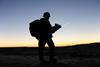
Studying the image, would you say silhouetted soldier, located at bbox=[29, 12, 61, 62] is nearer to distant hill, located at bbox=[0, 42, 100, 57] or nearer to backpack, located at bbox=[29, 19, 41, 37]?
backpack, located at bbox=[29, 19, 41, 37]

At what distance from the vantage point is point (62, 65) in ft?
36.2

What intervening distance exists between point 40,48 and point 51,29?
97 centimetres

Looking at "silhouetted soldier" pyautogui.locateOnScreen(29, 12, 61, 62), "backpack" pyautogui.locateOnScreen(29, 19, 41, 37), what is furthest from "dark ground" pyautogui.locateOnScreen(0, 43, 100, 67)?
"backpack" pyautogui.locateOnScreen(29, 19, 41, 37)

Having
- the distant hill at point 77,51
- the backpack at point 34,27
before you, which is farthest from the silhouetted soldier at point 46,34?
the distant hill at point 77,51

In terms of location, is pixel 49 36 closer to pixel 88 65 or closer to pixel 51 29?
pixel 51 29

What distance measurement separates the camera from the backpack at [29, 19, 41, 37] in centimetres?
1093

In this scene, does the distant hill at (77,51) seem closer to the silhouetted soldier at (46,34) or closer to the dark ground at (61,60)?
the dark ground at (61,60)

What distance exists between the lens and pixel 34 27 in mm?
10969

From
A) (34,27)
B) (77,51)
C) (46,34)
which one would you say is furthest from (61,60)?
(77,51)

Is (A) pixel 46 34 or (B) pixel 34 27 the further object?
(A) pixel 46 34

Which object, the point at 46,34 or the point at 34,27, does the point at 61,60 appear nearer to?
the point at 46,34

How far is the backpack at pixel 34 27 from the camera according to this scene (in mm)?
10930

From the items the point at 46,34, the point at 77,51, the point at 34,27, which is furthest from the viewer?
the point at 77,51

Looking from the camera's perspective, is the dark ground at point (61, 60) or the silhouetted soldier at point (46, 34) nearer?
the silhouetted soldier at point (46, 34)
